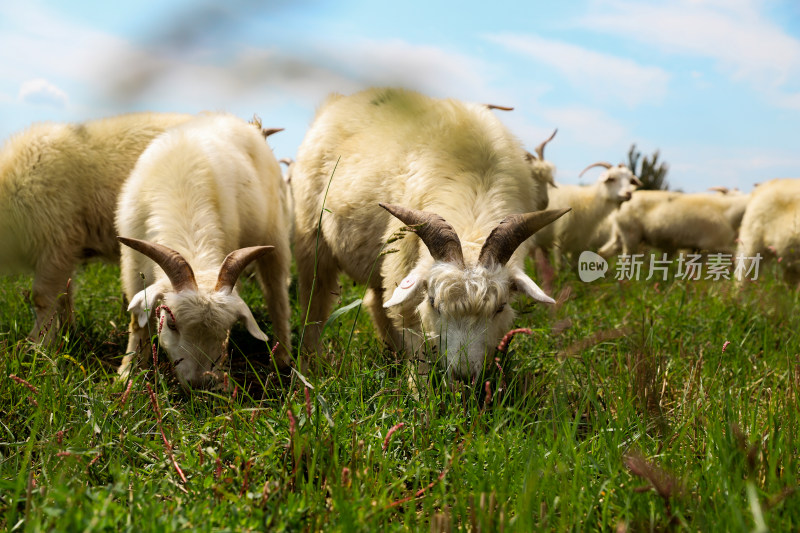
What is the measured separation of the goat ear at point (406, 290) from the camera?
3.28 metres

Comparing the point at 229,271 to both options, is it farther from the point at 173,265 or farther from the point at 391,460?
the point at 391,460

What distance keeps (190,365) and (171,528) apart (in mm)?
1961

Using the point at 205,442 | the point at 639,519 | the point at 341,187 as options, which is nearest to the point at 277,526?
the point at 205,442

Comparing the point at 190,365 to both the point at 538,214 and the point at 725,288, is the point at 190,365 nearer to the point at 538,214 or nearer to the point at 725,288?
the point at 538,214

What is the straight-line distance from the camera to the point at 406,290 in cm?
329

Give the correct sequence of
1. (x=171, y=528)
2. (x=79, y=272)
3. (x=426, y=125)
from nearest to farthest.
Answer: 1. (x=171, y=528)
2. (x=426, y=125)
3. (x=79, y=272)

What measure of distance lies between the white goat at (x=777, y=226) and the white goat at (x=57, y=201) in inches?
293

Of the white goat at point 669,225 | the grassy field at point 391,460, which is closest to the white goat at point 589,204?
the white goat at point 669,225

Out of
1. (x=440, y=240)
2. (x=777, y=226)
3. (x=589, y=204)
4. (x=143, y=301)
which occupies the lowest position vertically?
(x=589, y=204)

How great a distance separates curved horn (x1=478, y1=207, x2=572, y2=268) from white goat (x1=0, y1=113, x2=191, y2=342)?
321 cm

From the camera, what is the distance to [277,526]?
1.90m

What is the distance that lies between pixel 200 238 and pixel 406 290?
164 cm

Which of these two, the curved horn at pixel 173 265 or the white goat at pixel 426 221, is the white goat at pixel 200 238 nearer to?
the curved horn at pixel 173 265

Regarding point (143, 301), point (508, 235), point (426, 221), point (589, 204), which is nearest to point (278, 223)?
point (143, 301)
